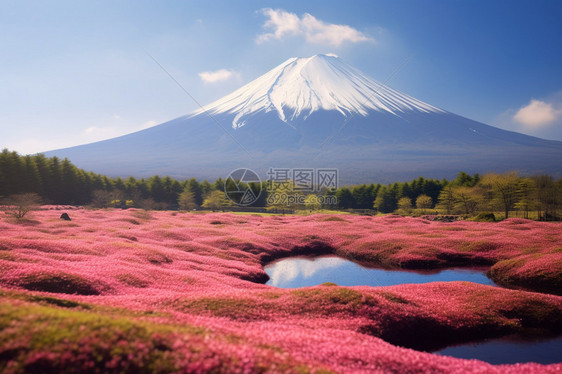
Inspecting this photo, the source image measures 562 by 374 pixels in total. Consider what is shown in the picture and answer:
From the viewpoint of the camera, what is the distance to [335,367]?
6352mm

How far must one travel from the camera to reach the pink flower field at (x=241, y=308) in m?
5.38

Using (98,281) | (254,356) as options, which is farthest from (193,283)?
(254,356)

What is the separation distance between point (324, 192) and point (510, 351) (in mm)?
75012

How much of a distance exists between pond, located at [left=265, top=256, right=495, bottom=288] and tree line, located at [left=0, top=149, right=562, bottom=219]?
37010 mm

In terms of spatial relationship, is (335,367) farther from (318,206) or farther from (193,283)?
(318,206)

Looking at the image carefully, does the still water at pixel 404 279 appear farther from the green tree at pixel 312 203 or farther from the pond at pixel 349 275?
the green tree at pixel 312 203

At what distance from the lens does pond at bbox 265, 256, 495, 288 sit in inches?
780

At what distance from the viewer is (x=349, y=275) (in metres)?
21.6

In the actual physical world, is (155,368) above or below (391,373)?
above

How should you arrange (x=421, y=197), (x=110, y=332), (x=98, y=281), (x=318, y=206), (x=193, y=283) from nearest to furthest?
(x=110, y=332)
(x=98, y=281)
(x=193, y=283)
(x=421, y=197)
(x=318, y=206)

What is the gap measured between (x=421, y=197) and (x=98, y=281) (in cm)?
→ 6294

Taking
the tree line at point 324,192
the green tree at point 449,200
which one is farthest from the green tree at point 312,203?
the green tree at point 449,200

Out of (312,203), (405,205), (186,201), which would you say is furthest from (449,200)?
(186,201)

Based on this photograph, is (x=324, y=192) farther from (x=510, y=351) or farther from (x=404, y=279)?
(x=510, y=351)
